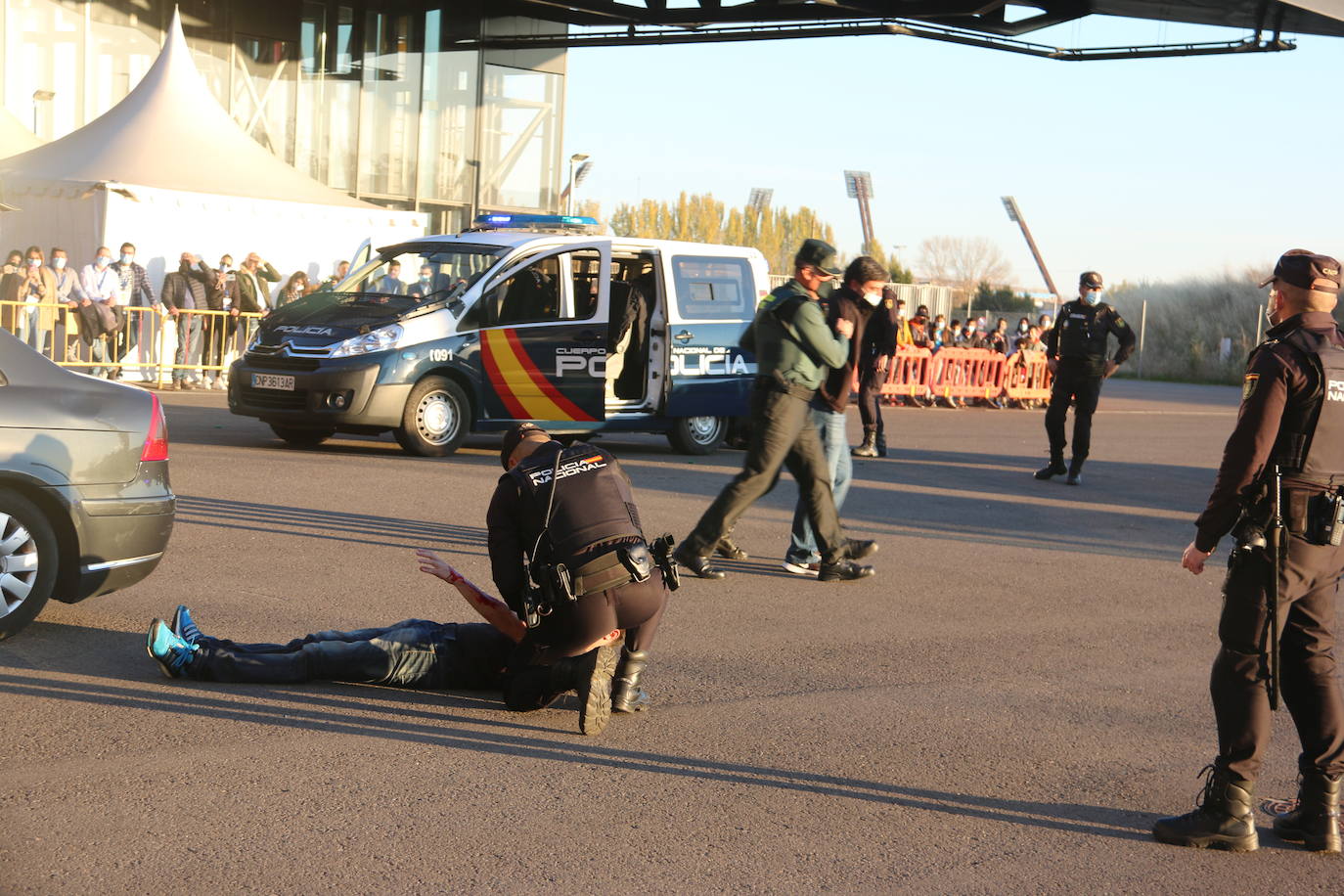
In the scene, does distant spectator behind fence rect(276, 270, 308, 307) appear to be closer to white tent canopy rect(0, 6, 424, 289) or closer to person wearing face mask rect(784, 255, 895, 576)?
white tent canopy rect(0, 6, 424, 289)

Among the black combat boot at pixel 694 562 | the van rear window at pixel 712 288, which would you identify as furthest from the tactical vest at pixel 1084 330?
the black combat boot at pixel 694 562

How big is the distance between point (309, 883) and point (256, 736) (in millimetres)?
1390

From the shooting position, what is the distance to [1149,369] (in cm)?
5491

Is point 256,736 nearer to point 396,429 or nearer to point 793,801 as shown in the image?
point 793,801

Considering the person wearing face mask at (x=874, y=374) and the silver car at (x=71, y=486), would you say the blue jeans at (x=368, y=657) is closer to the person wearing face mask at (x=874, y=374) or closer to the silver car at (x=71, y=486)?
the silver car at (x=71, y=486)

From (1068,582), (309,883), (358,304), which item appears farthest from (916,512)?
(309,883)

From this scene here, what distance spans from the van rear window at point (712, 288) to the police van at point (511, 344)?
14 millimetres

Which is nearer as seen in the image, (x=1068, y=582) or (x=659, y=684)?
(x=659, y=684)

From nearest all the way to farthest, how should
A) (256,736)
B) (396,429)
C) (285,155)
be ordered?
(256,736) < (396,429) < (285,155)

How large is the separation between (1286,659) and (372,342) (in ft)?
32.2

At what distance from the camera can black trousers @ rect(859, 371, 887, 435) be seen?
16.2m

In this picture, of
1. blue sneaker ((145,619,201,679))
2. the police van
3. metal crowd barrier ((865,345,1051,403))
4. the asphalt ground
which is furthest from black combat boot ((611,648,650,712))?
metal crowd barrier ((865,345,1051,403))

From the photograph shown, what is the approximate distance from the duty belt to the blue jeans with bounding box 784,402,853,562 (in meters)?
3.67

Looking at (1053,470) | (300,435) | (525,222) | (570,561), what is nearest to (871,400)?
(1053,470)
